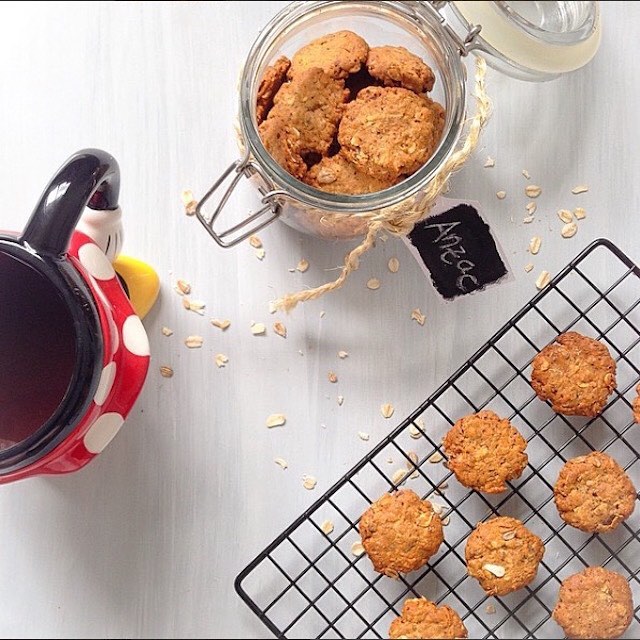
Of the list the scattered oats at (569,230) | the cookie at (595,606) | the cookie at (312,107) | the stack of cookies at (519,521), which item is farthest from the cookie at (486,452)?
the cookie at (312,107)

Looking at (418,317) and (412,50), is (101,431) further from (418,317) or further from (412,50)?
(412,50)

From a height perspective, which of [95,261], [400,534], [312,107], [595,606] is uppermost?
[312,107]

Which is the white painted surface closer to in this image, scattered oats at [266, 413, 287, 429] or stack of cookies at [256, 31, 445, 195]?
scattered oats at [266, 413, 287, 429]

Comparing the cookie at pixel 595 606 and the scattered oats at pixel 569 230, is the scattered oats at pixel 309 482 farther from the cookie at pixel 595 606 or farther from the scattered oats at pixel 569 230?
the scattered oats at pixel 569 230

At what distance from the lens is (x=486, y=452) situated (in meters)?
1.00

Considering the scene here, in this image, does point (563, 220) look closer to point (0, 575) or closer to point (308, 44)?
point (308, 44)

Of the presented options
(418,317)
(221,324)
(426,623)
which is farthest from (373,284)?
(426,623)

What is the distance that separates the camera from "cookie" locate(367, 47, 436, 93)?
91 cm

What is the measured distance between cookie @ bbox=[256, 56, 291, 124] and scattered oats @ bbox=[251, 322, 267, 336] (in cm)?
27

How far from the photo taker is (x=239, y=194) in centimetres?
111

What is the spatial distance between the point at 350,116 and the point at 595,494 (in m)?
0.50

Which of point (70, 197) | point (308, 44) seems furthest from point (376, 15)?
point (70, 197)

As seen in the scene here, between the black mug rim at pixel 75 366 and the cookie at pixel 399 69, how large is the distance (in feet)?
1.22

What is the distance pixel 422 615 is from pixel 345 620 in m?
0.13
